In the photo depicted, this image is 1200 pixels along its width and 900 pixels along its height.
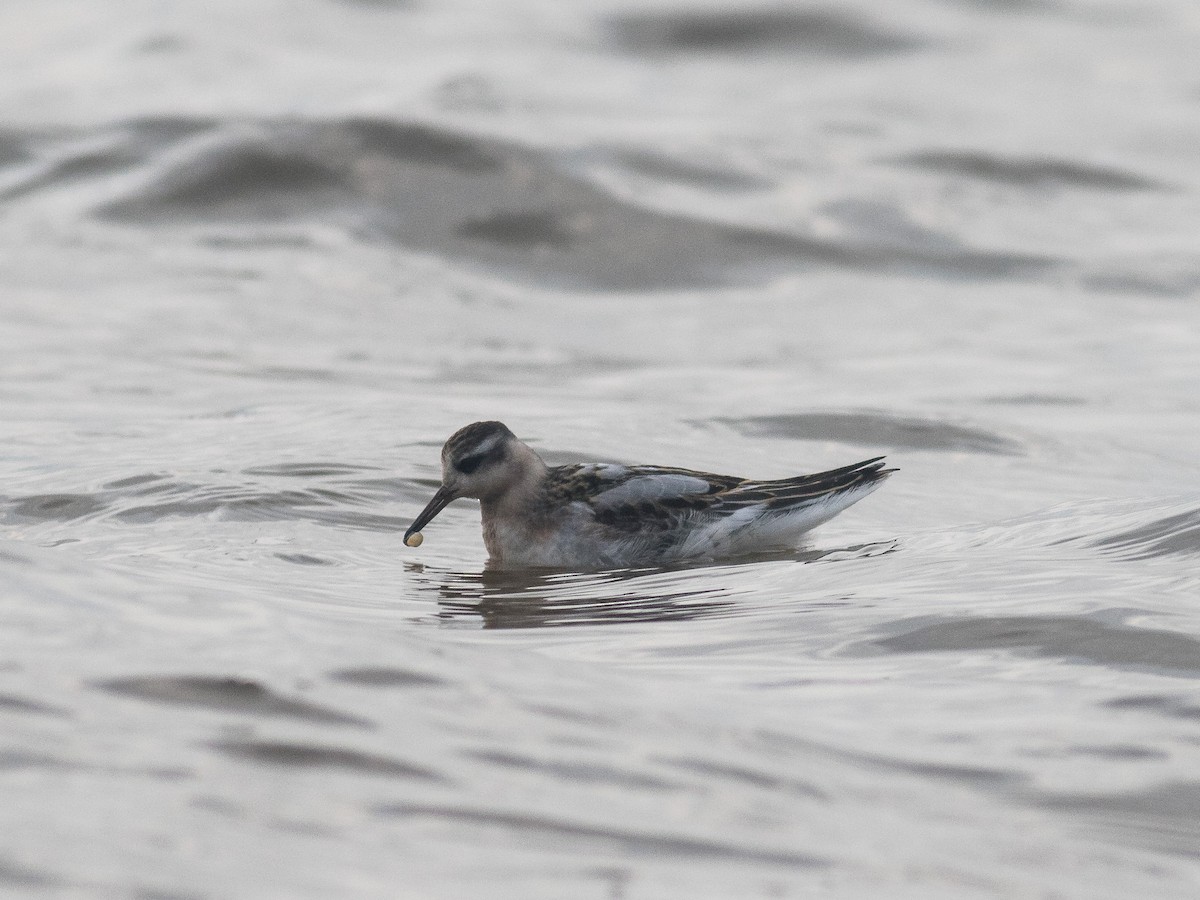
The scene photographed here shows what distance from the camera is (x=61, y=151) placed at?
64.4 feet

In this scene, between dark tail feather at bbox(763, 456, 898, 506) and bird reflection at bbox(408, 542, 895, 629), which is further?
dark tail feather at bbox(763, 456, 898, 506)

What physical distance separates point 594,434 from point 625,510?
97.3 inches

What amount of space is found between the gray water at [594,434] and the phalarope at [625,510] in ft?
0.79

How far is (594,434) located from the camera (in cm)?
1097

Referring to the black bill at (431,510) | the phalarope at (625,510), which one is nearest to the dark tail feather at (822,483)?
the phalarope at (625,510)

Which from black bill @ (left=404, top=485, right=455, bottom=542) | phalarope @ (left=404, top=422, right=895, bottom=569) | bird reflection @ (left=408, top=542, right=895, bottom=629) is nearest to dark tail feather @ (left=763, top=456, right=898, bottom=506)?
phalarope @ (left=404, top=422, right=895, bottom=569)

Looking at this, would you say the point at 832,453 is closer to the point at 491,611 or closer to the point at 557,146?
the point at 491,611

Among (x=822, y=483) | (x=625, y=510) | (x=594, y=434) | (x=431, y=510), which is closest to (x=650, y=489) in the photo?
(x=625, y=510)

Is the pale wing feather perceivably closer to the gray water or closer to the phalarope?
the phalarope

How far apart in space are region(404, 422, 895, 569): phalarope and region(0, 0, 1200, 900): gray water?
0.79 feet

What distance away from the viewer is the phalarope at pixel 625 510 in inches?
335

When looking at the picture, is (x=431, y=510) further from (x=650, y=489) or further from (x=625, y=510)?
(x=650, y=489)

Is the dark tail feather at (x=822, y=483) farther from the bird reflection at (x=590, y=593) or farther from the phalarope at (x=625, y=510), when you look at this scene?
the bird reflection at (x=590, y=593)

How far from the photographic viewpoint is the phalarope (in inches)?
335
